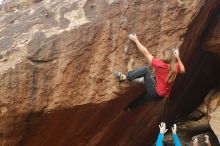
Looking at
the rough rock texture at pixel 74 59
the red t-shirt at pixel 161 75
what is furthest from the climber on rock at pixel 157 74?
the rough rock texture at pixel 74 59

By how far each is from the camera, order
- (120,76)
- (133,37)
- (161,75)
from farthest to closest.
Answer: (133,37)
(120,76)
(161,75)

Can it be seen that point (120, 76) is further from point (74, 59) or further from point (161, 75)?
point (74, 59)

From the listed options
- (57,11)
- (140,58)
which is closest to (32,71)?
(57,11)

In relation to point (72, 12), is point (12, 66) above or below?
below

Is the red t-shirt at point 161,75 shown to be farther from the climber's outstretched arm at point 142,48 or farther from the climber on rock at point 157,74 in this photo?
the climber's outstretched arm at point 142,48

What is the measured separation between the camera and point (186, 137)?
12.7 meters

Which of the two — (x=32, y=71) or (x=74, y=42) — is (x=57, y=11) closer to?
(x=74, y=42)

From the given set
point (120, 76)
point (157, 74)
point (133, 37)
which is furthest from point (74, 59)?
point (157, 74)

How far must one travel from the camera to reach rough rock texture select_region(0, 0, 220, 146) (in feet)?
29.5

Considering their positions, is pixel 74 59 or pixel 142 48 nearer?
pixel 74 59

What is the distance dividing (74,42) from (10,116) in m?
2.01

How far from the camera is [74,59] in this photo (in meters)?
9.13

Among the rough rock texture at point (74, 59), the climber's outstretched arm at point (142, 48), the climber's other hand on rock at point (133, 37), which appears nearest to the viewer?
the rough rock texture at point (74, 59)

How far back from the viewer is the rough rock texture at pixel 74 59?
29.5 feet
